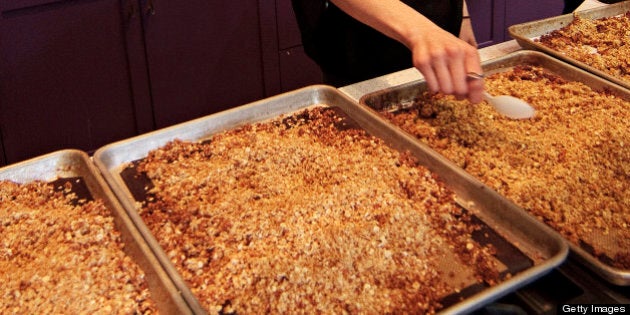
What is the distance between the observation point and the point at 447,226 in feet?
3.68

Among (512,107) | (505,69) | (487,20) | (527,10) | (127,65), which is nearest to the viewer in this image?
(512,107)

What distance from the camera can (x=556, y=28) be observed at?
1.91 m

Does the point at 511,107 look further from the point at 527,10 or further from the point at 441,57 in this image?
the point at 527,10

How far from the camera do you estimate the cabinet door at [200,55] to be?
258cm

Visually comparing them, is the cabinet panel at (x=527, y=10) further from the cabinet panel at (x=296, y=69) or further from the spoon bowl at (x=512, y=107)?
the spoon bowl at (x=512, y=107)

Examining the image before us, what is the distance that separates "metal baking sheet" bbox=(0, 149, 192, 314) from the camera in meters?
0.94


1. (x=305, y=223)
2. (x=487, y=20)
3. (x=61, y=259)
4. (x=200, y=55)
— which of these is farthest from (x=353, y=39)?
(x=487, y=20)

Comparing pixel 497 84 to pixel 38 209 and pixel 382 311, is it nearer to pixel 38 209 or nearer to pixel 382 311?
pixel 382 311

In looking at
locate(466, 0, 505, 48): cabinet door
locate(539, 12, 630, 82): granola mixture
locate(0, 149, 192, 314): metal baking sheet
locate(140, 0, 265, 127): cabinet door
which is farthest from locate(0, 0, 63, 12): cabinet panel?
locate(466, 0, 505, 48): cabinet door

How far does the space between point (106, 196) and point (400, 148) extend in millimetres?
577

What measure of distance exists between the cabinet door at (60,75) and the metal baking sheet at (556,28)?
146 centimetres

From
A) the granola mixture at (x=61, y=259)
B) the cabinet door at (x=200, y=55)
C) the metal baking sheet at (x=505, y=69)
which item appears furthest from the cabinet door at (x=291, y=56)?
the granola mixture at (x=61, y=259)

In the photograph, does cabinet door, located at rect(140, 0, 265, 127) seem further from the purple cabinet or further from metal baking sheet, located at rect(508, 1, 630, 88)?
metal baking sheet, located at rect(508, 1, 630, 88)

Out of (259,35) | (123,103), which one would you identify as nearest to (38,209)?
(123,103)
